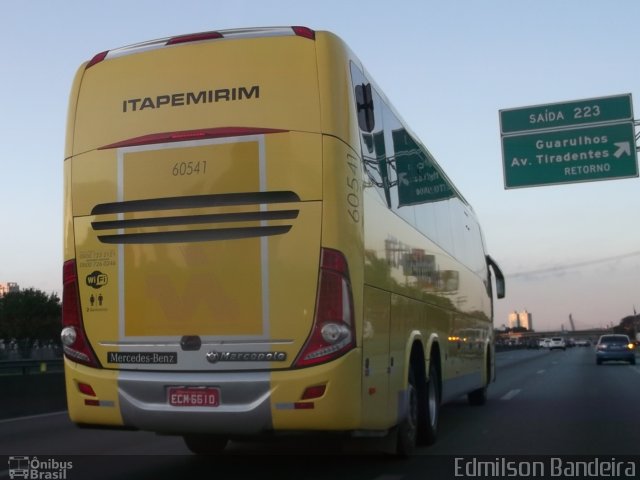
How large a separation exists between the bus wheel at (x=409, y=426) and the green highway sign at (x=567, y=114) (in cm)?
1407

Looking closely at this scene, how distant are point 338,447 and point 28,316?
87.9m

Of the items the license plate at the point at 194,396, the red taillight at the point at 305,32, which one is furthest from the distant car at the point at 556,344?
the license plate at the point at 194,396

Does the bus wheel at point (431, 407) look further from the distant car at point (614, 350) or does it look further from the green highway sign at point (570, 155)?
the distant car at point (614, 350)

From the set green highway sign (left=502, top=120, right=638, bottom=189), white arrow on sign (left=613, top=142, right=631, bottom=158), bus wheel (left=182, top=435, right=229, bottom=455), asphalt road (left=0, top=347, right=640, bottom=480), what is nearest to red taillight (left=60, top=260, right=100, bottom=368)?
asphalt road (left=0, top=347, right=640, bottom=480)

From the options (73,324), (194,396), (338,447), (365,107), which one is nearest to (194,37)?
(365,107)

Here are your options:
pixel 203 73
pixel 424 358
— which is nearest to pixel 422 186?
pixel 424 358

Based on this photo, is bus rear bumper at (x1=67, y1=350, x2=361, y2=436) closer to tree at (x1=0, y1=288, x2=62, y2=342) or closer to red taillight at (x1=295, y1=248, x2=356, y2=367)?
red taillight at (x1=295, y1=248, x2=356, y2=367)

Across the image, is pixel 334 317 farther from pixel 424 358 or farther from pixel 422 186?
pixel 422 186

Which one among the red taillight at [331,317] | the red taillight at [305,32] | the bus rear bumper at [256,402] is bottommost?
the bus rear bumper at [256,402]

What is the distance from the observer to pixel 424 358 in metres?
9.76

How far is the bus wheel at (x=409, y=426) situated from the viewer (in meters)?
8.88

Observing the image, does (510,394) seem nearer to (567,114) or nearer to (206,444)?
(567,114)

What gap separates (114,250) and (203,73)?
178cm

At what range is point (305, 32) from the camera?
751 centimetres
